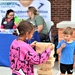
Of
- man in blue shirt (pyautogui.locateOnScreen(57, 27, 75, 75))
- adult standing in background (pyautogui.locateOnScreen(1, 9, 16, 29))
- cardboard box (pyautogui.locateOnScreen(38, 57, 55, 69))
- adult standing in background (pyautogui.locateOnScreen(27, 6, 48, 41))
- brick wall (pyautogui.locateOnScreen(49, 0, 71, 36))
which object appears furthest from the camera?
brick wall (pyautogui.locateOnScreen(49, 0, 71, 36))

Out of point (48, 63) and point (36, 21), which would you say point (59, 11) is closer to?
point (36, 21)

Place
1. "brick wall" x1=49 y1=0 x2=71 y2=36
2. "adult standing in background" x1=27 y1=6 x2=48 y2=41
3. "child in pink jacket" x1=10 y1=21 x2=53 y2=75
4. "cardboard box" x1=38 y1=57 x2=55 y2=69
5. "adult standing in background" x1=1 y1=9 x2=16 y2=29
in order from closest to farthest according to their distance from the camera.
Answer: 1. "child in pink jacket" x1=10 y1=21 x2=53 y2=75
2. "cardboard box" x1=38 y1=57 x2=55 y2=69
3. "adult standing in background" x1=27 y1=6 x2=48 y2=41
4. "adult standing in background" x1=1 y1=9 x2=16 y2=29
5. "brick wall" x1=49 y1=0 x2=71 y2=36

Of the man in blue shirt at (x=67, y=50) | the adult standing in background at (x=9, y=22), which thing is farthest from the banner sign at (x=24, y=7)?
the man in blue shirt at (x=67, y=50)

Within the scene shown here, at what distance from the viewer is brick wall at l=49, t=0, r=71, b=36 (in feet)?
26.5

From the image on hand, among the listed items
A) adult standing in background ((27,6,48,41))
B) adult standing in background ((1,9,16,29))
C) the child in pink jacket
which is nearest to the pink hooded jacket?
the child in pink jacket

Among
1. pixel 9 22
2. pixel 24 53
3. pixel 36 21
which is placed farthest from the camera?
pixel 9 22

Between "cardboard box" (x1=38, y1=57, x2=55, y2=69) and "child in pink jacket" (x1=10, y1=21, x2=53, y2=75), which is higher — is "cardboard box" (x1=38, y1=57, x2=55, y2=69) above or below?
below

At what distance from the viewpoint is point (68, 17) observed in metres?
8.09

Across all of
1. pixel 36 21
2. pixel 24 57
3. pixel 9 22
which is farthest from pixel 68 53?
pixel 9 22

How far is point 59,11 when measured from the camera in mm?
8172

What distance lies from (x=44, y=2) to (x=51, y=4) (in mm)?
235

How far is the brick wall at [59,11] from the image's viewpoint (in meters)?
8.07

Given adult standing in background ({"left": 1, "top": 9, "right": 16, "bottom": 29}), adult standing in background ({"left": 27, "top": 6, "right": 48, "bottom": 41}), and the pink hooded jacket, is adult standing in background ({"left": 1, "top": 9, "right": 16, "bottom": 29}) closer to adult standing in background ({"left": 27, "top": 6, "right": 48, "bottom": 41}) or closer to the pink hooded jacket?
adult standing in background ({"left": 27, "top": 6, "right": 48, "bottom": 41})

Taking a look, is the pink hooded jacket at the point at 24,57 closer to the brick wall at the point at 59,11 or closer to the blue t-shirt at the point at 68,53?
the blue t-shirt at the point at 68,53
